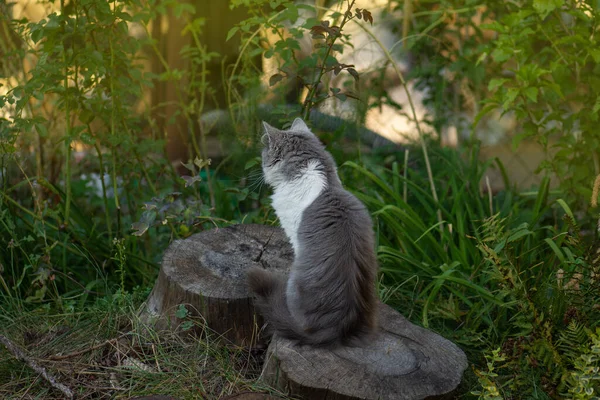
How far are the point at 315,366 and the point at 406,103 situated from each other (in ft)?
14.6

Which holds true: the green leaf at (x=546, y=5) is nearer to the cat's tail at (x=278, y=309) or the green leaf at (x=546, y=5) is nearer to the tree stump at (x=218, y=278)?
the tree stump at (x=218, y=278)

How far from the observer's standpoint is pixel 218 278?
3.09 metres

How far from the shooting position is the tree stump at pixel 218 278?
2988mm

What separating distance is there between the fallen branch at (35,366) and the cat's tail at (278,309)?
872 millimetres

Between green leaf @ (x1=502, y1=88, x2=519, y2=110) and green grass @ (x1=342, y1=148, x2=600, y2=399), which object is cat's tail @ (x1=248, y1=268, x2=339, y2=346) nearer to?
green grass @ (x1=342, y1=148, x2=600, y2=399)

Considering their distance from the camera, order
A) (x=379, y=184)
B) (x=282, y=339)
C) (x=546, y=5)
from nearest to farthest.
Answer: (x=282, y=339)
(x=546, y=5)
(x=379, y=184)

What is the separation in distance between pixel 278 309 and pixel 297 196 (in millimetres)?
499

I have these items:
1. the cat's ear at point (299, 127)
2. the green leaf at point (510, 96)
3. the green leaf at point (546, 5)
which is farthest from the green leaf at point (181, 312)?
the green leaf at point (546, 5)

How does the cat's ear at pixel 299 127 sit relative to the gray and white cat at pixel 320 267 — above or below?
above

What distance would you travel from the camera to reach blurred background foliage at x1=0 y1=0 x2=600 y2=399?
2.98 m

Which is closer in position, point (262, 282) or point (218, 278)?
point (262, 282)

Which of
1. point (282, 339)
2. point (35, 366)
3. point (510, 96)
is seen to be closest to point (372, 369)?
point (282, 339)

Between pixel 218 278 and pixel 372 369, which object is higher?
pixel 218 278

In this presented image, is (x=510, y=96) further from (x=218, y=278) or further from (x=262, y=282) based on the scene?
(x=218, y=278)
